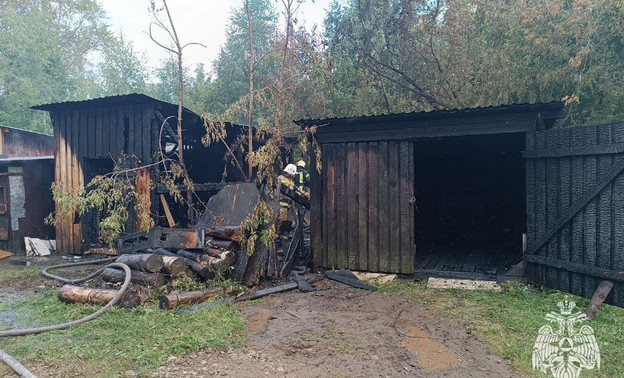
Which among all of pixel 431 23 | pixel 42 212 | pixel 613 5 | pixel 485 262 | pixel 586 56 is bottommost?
pixel 485 262

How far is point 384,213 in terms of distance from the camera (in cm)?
749

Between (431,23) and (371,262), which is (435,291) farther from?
(431,23)

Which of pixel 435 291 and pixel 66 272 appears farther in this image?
pixel 66 272

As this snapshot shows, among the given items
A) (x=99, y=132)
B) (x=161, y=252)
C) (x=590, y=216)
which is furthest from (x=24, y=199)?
(x=590, y=216)

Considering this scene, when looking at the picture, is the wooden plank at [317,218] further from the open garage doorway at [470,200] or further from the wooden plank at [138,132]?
the wooden plank at [138,132]

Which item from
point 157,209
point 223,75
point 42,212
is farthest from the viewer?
point 223,75

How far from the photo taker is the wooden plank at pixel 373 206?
24.8 ft

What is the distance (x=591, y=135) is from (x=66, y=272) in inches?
394

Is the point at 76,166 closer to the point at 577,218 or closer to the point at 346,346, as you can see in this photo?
the point at 346,346

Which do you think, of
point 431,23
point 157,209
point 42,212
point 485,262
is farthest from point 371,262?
point 42,212

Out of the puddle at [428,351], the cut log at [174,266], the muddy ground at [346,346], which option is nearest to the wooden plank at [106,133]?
the cut log at [174,266]

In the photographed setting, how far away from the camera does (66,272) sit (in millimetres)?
8281

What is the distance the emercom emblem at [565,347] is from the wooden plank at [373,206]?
3139 mm

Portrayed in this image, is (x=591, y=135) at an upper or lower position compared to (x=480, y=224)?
upper
